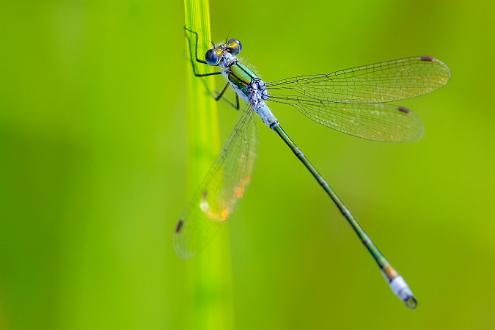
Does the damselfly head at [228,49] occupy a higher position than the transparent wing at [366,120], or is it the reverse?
the damselfly head at [228,49]

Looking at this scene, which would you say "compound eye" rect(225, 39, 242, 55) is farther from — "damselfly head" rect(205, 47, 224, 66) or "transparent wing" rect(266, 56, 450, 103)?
"transparent wing" rect(266, 56, 450, 103)

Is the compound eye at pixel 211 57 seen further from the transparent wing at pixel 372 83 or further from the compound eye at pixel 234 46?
the transparent wing at pixel 372 83

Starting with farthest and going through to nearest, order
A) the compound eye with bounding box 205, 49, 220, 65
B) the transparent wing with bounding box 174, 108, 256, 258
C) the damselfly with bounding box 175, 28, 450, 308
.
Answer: the damselfly with bounding box 175, 28, 450, 308 → the compound eye with bounding box 205, 49, 220, 65 → the transparent wing with bounding box 174, 108, 256, 258

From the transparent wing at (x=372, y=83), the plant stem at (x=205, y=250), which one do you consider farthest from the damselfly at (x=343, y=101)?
the plant stem at (x=205, y=250)

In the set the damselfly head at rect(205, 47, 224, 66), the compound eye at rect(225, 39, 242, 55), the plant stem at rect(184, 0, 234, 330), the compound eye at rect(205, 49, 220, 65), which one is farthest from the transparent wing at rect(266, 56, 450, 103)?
the plant stem at rect(184, 0, 234, 330)

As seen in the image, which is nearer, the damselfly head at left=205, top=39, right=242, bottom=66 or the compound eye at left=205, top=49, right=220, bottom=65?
the compound eye at left=205, top=49, right=220, bottom=65

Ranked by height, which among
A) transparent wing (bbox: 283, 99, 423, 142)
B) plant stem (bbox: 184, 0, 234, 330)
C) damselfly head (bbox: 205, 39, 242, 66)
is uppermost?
damselfly head (bbox: 205, 39, 242, 66)
